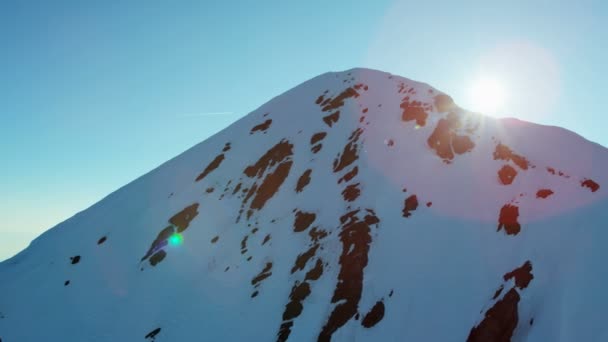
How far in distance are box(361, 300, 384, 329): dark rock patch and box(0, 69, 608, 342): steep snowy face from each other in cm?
8

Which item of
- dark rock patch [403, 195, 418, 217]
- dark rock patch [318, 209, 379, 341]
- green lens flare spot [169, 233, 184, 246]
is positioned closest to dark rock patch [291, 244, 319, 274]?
dark rock patch [318, 209, 379, 341]

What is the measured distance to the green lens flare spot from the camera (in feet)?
139

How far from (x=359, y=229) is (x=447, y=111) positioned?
55.6 ft

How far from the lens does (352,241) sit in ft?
98.8

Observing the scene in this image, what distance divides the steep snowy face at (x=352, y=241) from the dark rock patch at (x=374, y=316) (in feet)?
0.25

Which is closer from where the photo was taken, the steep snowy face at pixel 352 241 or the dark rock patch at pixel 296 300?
the steep snowy face at pixel 352 241

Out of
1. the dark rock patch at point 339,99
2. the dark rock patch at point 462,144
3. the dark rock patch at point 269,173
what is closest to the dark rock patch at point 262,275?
the dark rock patch at point 269,173

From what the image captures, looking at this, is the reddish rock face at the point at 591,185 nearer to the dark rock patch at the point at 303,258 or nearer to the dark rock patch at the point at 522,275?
the dark rock patch at the point at 522,275

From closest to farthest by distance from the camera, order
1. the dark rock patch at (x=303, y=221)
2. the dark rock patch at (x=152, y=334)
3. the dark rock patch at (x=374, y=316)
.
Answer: the dark rock patch at (x=374, y=316) < the dark rock patch at (x=152, y=334) < the dark rock patch at (x=303, y=221)

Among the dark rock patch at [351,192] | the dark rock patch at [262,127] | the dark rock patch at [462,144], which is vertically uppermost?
the dark rock patch at [262,127]

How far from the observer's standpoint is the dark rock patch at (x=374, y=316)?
24.1 m

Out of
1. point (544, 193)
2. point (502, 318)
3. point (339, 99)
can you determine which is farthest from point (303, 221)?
point (339, 99)

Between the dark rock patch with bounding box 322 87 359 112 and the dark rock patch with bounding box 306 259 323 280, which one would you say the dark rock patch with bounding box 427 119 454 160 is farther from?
the dark rock patch with bounding box 322 87 359 112

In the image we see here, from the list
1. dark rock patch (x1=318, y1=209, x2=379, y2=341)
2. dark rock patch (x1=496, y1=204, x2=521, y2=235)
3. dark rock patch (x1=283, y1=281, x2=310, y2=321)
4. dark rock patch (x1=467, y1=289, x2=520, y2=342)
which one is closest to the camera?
dark rock patch (x1=467, y1=289, x2=520, y2=342)
